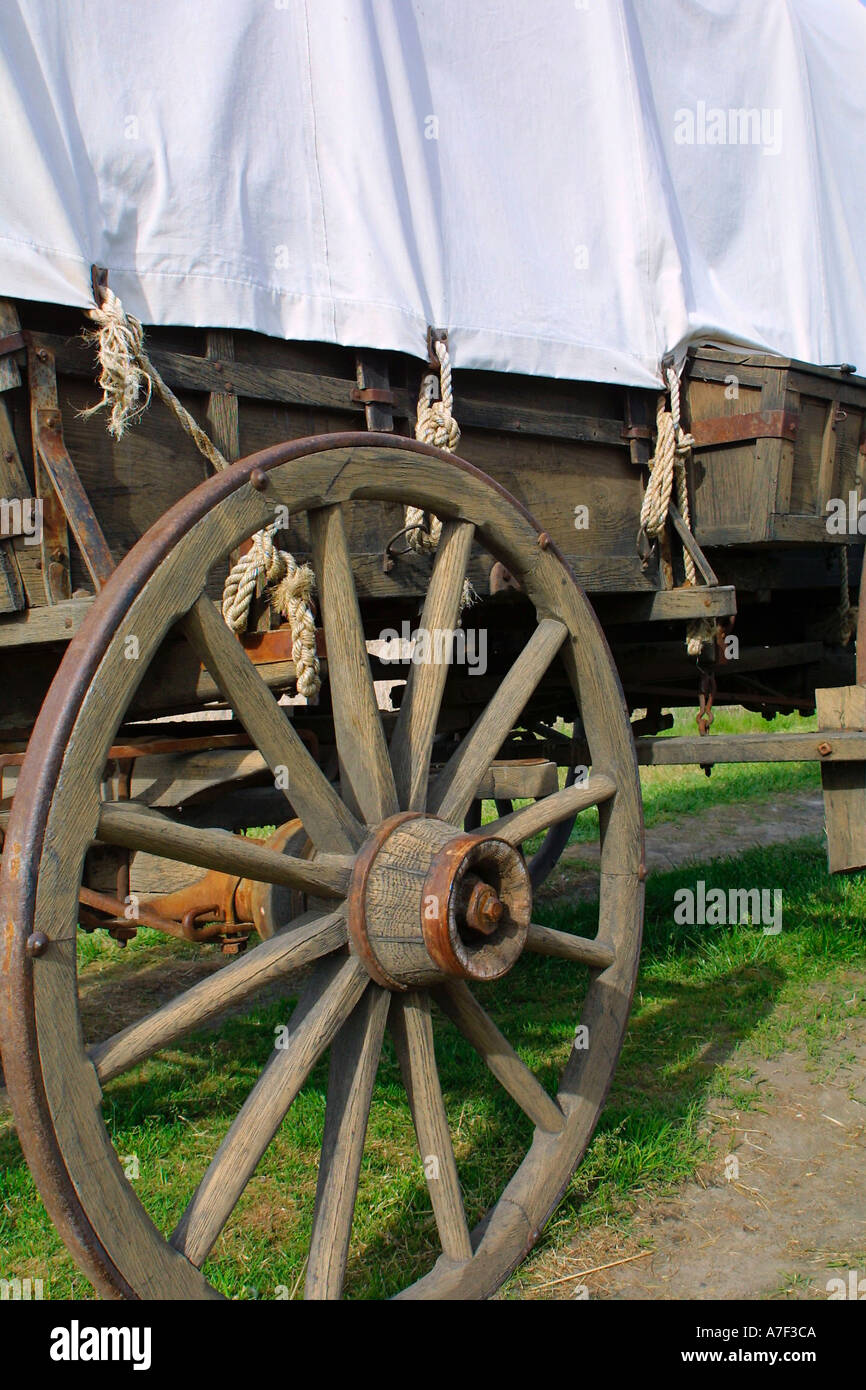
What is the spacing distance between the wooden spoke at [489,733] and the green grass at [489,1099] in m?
0.90

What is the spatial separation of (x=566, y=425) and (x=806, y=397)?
730 mm

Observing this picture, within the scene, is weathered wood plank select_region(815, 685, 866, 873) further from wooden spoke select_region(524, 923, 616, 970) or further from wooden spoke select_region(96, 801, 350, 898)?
wooden spoke select_region(96, 801, 350, 898)

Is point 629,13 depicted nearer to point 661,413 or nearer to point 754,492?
point 661,413

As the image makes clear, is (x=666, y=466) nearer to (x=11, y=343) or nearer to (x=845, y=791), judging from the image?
(x=845, y=791)

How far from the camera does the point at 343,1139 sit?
6.27 ft

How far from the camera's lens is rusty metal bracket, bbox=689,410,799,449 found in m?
2.84

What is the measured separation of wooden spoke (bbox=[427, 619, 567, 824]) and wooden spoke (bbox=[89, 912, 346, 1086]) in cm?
35

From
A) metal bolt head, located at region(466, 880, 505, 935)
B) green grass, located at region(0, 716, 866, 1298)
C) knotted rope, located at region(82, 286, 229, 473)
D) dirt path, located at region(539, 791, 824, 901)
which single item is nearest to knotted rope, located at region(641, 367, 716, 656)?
metal bolt head, located at region(466, 880, 505, 935)

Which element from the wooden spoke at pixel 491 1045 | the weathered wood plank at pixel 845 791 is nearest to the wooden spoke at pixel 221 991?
the wooden spoke at pixel 491 1045

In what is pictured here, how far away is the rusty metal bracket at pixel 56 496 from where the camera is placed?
1.83 metres

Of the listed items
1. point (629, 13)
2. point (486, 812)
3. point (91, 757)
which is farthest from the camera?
point (486, 812)

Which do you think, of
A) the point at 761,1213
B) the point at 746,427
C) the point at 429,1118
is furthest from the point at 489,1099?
the point at 746,427

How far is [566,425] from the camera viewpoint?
265cm

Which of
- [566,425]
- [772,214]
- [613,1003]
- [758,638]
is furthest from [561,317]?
[758,638]
